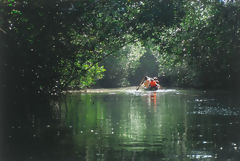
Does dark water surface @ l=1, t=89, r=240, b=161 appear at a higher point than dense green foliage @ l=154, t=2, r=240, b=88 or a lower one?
lower

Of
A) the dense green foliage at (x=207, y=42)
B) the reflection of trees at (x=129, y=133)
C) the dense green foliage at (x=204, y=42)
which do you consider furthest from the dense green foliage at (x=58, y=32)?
the reflection of trees at (x=129, y=133)

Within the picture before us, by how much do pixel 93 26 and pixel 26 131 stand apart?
709cm

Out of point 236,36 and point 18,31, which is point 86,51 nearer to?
point 18,31

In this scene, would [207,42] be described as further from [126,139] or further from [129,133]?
[126,139]

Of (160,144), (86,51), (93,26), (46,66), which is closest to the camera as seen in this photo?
(160,144)

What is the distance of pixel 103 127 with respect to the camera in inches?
553

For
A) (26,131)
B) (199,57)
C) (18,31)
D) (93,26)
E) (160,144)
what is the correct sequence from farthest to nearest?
(199,57) < (93,26) < (18,31) < (26,131) < (160,144)

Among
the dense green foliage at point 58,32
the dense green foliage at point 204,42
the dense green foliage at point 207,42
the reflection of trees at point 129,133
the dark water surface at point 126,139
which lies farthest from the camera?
the dense green foliage at point 207,42

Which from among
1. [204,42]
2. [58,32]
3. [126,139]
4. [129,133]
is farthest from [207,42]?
[126,139]

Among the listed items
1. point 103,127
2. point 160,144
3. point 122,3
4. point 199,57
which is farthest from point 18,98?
point 199,57

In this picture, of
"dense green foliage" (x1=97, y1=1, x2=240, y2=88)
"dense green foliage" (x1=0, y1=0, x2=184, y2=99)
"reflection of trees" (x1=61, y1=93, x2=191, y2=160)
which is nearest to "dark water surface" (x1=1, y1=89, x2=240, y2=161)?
"reflection of trees" (x1=61, y1=93, x2=191, y2=160)

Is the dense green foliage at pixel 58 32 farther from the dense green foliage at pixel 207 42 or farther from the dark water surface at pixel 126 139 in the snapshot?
the dark water surface at pixel 126 139

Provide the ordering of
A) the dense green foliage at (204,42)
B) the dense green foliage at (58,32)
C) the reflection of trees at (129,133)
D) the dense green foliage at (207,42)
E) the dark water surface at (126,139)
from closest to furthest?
the dark water surface at (126,139) → the reflection of trees at (129,133) → the dense green foliage at (58,32) → the dense green foliage at (204,42) → the dense green foliage at (207,42)

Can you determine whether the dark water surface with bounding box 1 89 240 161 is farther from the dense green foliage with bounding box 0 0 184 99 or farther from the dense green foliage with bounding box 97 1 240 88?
the dense green foliage with bounding box 97 1 240 88
